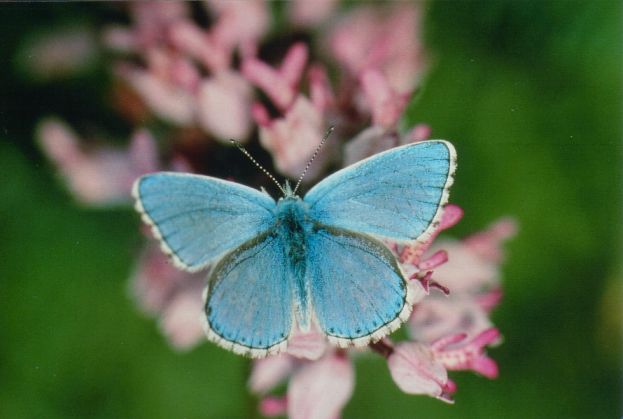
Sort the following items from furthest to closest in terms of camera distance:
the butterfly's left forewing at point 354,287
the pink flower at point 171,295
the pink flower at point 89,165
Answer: the pink flower at point 89,165 → the pink flower at point 171,295 → the butterfly's left forewing at point 354,287

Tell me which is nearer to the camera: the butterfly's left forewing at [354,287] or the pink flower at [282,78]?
the butterfly's left forewing at [354,287]

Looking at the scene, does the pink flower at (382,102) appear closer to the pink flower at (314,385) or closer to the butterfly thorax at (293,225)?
the butterfly thorax at (293,225)

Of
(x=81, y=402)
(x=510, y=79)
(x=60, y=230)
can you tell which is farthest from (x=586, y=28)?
(x=81, y=402)

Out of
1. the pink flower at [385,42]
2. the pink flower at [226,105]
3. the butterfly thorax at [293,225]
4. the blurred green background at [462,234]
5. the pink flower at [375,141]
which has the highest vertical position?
the pink flower at [385,42]

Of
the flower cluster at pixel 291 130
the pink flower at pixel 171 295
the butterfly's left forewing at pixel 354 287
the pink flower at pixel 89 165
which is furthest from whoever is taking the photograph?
the pink flower at pixel 89 165

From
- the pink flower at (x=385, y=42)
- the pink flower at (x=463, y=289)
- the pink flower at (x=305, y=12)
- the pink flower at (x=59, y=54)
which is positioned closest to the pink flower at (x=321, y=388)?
the pink flower at (x=463, y=289)

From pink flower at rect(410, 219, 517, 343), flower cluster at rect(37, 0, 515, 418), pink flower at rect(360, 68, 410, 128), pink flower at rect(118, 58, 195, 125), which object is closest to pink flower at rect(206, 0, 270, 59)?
flower cluster at rect(37, 0, 515, 418)

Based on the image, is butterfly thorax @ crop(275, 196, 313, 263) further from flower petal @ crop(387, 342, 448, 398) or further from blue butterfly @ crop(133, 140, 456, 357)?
flower petal @ crop(387, 342, 448, 398)
